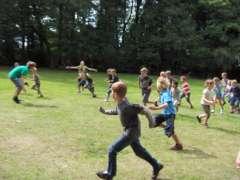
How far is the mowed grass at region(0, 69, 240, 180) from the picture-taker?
891cm

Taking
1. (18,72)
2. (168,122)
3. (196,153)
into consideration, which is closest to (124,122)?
(168,122)

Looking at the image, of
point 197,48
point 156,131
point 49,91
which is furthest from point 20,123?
point 197,48

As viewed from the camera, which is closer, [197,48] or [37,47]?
[197,48]

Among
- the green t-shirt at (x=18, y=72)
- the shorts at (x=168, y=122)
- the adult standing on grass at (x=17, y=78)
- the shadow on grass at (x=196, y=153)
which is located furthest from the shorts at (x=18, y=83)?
the shadow on grass at (x=196, y=153)

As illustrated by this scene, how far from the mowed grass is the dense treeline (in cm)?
3227

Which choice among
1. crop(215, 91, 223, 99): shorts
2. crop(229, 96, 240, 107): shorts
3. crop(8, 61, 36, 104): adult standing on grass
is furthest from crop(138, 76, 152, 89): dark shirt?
crop(8, 61, 36, 104): adult standing on grass

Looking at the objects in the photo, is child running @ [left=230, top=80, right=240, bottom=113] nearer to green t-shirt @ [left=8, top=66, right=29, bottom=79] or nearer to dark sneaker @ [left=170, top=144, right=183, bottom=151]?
green t-shirt @ [left=8, top=66, right=29, bottom=79]

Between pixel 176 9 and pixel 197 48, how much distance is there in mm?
4441

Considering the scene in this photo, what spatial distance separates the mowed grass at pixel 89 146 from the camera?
8.91 m

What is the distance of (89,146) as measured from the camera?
1088 cm

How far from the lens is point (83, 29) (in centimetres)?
5041

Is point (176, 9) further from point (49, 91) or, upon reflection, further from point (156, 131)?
point (156, 131)

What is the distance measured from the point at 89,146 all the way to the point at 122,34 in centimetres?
4259

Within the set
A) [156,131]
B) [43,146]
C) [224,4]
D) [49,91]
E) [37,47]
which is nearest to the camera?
[43,146]
